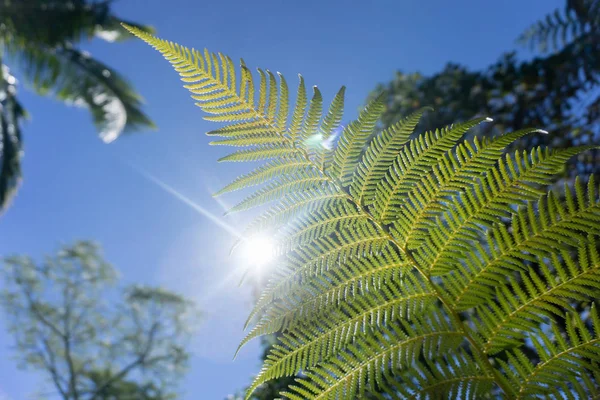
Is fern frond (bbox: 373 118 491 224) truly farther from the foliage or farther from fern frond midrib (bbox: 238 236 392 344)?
the foliage

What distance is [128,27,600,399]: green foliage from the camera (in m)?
0.46

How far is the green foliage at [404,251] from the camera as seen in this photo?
46 centimetres

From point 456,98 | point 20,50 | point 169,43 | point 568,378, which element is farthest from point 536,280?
point 20,50

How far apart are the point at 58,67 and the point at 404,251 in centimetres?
899

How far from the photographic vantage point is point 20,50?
307 inches

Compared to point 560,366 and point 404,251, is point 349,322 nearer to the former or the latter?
point 404,251

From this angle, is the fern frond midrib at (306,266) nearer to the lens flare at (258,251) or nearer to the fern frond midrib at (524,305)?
the lens flare at (258,251)

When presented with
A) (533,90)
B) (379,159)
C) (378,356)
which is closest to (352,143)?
(379,159)

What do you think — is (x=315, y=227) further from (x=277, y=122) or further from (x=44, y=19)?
(x=44, y=19)

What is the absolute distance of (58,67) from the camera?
788 centimetres

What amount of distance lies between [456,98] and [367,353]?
4622mm

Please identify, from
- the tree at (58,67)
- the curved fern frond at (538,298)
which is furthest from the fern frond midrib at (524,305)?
the tree at (58,67)

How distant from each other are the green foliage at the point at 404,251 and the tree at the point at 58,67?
817 cm

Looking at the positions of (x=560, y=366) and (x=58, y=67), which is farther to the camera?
(x=58, y=67)
